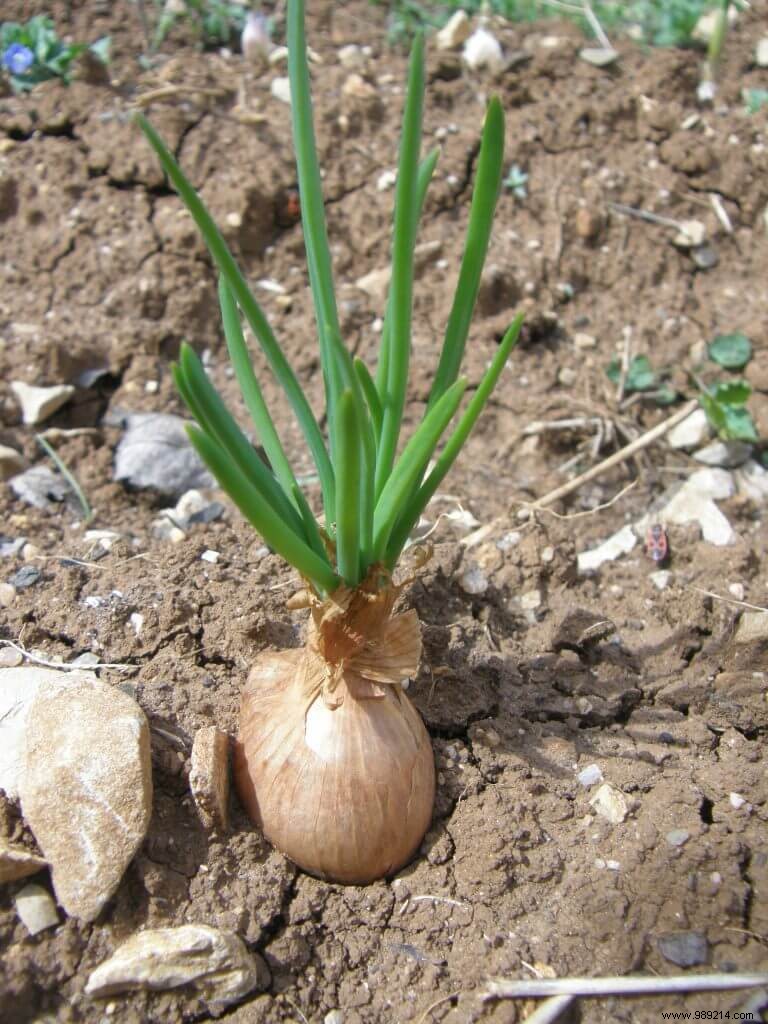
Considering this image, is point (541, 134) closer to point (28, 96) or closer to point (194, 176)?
point (194, 176)

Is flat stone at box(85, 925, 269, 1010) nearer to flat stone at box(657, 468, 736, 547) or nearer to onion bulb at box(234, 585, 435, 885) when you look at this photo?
onion bulb at box(234, 585, 435, 885)

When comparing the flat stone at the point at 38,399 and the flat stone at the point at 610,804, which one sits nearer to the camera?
the flat stone at the point at 610,804

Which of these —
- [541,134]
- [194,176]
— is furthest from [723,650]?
[194,176]

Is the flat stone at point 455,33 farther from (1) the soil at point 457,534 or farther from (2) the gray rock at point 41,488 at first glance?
(2) the gray rock at point 41,488

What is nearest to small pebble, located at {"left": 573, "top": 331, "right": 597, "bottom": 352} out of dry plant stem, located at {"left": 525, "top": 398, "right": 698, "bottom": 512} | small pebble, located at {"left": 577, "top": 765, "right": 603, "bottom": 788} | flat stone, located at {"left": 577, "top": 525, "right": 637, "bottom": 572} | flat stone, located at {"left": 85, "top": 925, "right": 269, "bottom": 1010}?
dry plant stem, located at {"left": 525, "top": 398, "right": 698, "bottom": 512}

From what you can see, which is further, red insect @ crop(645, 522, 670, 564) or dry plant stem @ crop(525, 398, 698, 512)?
dry plant stem @ crop(525, 398, 698, 512)

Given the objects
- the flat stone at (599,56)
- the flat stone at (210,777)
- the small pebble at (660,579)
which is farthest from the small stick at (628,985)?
the flat stone at (599,56)

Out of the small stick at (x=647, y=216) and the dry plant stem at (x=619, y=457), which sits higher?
the small stick at (x=647, y=216)
